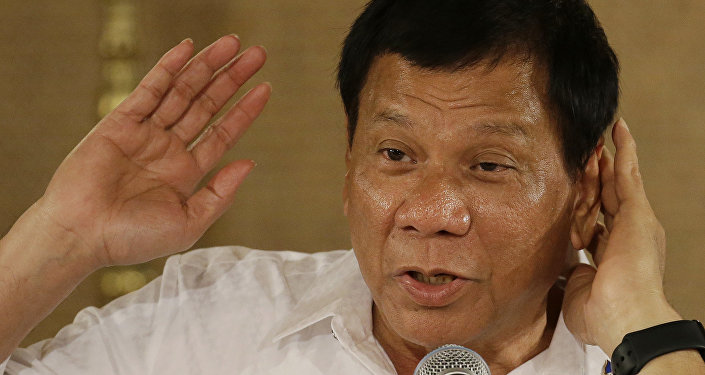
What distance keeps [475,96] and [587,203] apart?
→ 0.45m

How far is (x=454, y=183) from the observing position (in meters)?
1.96

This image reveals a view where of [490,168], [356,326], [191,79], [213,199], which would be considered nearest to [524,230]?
[490,168]

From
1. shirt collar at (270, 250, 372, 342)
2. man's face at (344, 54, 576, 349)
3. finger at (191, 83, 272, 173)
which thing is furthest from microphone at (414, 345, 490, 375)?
finger at (191, 83, 272, 173)

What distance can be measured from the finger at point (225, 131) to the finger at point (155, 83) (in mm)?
174

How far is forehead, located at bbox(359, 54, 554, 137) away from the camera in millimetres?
1961

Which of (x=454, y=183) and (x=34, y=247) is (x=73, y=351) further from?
(x=454, y=183)

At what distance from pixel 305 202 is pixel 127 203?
1733mm

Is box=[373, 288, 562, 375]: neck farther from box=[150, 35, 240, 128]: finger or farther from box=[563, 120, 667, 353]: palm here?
box=[150, 35, 240, 128]: finger

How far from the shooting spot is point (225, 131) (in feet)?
7.48

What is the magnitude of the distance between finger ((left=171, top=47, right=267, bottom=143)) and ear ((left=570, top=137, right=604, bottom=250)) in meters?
0.89

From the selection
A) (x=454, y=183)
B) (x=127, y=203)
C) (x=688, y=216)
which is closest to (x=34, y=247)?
(x=127, y=203)

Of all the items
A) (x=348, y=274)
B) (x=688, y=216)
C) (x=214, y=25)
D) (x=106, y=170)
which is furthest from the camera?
(x=214, y=25)

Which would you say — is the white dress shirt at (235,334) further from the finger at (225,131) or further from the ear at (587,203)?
the finger at (225,131)

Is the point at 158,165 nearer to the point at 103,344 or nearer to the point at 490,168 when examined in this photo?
the point at 103,344
